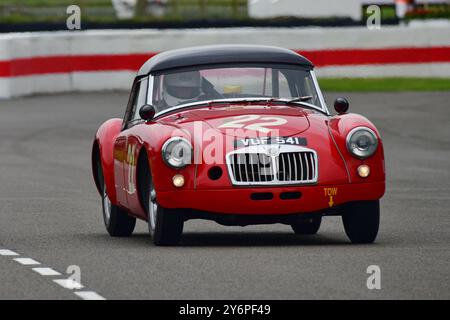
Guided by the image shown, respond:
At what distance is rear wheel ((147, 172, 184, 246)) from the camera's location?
12070 millimetres

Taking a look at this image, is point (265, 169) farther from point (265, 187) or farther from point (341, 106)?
point (341, 106)

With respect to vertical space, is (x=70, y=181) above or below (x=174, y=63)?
below

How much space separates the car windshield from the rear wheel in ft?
3.77

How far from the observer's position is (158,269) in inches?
422

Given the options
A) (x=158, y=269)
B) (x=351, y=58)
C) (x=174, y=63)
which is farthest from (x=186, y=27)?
(x=158, y=269)

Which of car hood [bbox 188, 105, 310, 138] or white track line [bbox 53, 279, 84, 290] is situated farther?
car hood [bbox 188, 105, 310, 138]

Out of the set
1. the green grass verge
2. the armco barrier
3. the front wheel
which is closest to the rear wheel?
the front wheel

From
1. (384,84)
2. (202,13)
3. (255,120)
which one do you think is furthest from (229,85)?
(202,13)

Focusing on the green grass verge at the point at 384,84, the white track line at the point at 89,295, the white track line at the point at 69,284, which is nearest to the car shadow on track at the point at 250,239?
the white track line at the point at 69,284

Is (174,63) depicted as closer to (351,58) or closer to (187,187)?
(187,187)

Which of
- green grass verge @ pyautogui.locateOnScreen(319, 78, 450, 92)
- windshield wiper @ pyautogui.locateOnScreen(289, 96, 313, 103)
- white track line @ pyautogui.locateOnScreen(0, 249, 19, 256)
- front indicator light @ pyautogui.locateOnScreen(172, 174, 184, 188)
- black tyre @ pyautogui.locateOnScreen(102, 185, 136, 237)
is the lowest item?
green grass verge @ pyautogui.locateOnScreen(319, 78, 450, 92)

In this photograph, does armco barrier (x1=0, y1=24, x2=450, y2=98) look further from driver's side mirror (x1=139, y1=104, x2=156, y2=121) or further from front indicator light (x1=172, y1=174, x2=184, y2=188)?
front indicator light (x1=172, y1=174, x2=184, y2=188)

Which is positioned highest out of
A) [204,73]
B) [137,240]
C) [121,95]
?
[204,73]
